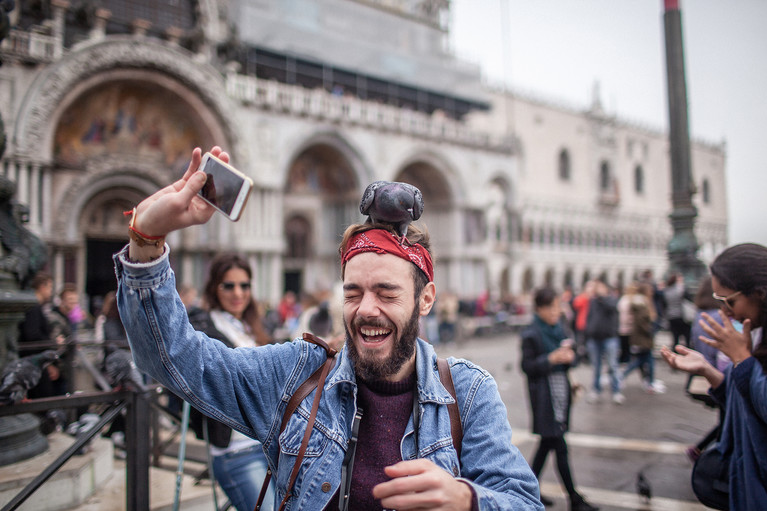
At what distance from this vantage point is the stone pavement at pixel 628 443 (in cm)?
410

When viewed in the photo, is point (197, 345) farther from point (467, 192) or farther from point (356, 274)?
point (467, 192)

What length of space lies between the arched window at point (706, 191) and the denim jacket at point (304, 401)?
176ft

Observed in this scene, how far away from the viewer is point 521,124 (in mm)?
30719

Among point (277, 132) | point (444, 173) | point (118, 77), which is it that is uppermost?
point (118, 77)

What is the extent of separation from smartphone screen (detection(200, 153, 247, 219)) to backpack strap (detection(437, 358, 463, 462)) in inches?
32.8

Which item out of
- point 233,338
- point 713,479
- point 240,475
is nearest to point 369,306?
point 240,475

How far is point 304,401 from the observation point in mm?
1615

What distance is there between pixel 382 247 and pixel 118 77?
14.8 meters

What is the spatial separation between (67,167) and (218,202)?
584 inches

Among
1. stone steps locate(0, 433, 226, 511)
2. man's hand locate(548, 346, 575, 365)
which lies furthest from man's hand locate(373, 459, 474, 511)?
stone steps locate(0, 433, 226, 511)

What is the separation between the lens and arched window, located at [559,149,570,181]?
108ft

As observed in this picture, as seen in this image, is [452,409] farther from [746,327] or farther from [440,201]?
[440,201]

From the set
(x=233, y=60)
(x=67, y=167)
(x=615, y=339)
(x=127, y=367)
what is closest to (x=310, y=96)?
(x=233, y=60)

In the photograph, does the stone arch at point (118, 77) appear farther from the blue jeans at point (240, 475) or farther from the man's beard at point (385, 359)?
the man's beard at point (385, 359)
